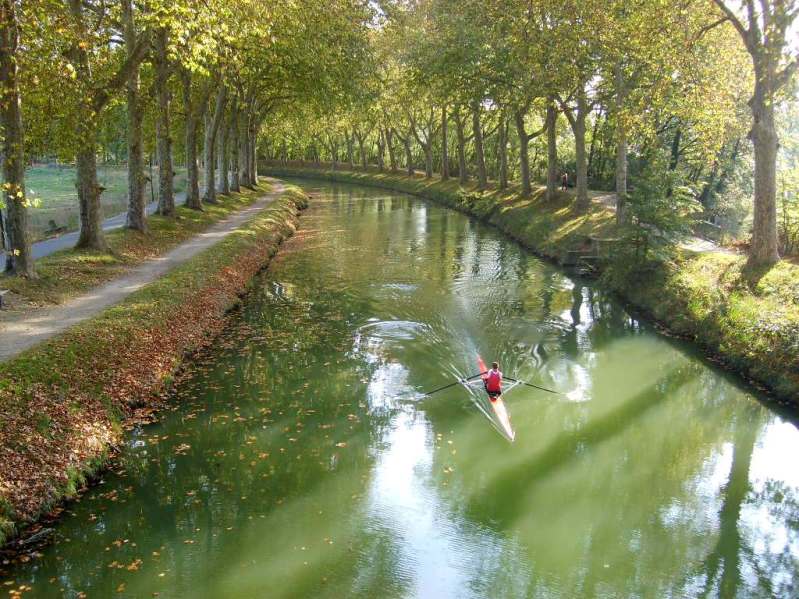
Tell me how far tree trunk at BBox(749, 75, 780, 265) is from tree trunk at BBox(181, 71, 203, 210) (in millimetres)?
25307

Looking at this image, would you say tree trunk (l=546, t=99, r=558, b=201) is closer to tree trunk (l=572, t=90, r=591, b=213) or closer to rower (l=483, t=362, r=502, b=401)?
tree trunk (l=572, t=90, r=591, b=213)

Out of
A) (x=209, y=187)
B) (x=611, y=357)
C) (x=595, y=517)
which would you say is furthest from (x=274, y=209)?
(x=595, y=517)

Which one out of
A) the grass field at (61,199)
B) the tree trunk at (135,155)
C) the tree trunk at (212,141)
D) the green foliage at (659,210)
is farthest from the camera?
the tree trunk at (212,141)

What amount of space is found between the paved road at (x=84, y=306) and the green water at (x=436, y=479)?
10.2ft

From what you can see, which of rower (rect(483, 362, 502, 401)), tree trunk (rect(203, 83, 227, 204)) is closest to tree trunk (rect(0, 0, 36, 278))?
rower (rect(483, 362, 502, 401))

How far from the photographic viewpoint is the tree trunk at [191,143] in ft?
106

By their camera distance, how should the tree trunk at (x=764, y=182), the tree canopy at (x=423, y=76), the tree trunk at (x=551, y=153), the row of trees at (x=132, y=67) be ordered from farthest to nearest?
the tree trunk at (x=551, y=153), the tree trunk at (x=764, y=182), the tree canopy at (x=423, y=76), the row of trees at (x=132, y=67)

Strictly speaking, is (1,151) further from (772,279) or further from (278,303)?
(772,279)

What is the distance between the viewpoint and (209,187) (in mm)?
40656

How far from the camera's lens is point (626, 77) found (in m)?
30.6

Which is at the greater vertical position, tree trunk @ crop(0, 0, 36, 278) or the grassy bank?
tree trunk @ crop(0, 0, 36, 278)

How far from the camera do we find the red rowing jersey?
595 inches

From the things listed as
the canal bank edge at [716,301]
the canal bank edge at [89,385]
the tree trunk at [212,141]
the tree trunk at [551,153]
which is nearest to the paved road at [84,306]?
the canal bank edge at [89,385]

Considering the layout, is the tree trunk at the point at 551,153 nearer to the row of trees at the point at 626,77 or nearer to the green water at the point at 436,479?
the row of trees at the point at 626,77
